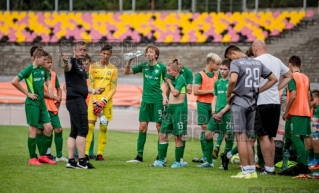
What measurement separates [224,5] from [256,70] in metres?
23.0

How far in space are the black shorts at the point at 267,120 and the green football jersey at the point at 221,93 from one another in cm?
140

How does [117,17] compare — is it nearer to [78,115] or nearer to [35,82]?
[35,82]

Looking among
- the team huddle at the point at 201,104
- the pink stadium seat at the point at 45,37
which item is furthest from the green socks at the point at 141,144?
the pink stadium seat at the point at 45,37

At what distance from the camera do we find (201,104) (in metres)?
13.7

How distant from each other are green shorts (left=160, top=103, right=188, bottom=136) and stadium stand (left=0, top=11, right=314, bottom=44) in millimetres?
18662

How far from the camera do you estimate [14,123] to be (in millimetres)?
20906

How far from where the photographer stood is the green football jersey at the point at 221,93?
1243 centimetres

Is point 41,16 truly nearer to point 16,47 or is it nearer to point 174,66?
point 16,47

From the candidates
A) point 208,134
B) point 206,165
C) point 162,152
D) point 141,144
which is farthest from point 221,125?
point 141,144

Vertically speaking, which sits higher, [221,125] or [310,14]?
[310,14]

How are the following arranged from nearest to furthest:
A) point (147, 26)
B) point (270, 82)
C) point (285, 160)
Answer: point (270, 82), point (285, 160), point (147, 26)

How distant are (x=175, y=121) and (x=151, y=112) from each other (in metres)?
1.22

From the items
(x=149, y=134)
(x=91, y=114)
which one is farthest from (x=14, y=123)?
(x=91, y=114)

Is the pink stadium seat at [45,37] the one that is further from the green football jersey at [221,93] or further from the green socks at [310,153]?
the green socks at [310,153]
